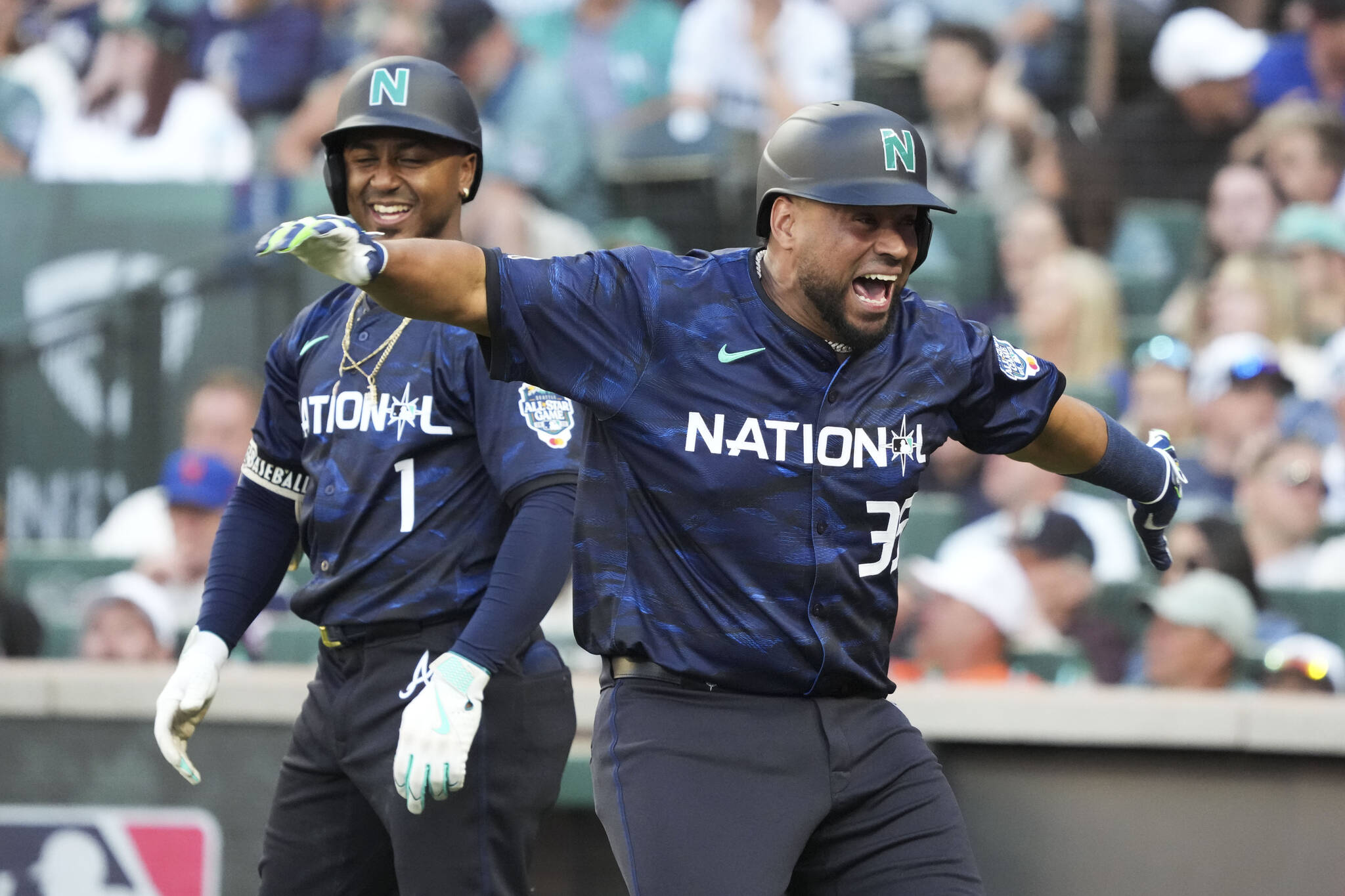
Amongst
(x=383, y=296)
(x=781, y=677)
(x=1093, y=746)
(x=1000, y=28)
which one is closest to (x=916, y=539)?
(x=1093, y=746)

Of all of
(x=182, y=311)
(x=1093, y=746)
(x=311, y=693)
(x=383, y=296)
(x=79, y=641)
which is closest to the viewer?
(x=383, y=296)

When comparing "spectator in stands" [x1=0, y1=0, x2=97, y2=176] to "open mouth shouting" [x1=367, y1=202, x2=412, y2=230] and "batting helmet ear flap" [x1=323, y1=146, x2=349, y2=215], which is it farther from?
"open mouth shouting" [x1=367, y1=202, x2=412, y2=230]

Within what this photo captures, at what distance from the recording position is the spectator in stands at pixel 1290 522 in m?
5.71

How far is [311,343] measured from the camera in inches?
136

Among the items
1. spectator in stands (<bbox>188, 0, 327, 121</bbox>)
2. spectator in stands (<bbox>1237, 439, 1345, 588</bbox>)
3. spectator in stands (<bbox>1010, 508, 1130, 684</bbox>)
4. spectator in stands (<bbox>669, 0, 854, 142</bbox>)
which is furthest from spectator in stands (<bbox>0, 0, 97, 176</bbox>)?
spectator in stands (<bbox>1237, 439, 1345, 588</bbox>)

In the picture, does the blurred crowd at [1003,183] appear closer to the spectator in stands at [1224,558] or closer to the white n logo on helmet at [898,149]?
→ the spectator in stands at [1224,558]

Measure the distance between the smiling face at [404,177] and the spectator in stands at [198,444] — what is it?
3529 millimetres

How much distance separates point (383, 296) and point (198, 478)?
157 inches

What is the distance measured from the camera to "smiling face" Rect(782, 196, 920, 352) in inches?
111

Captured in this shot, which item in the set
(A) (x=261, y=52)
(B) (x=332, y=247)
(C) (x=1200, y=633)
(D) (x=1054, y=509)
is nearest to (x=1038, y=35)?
(D) (x=1054, y=509)

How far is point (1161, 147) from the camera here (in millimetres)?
7730

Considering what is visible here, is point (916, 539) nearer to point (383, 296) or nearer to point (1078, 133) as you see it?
point (1078, 133)

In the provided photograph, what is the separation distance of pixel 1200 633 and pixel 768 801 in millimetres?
2816

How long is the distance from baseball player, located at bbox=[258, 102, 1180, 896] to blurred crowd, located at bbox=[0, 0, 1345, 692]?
2396mm
